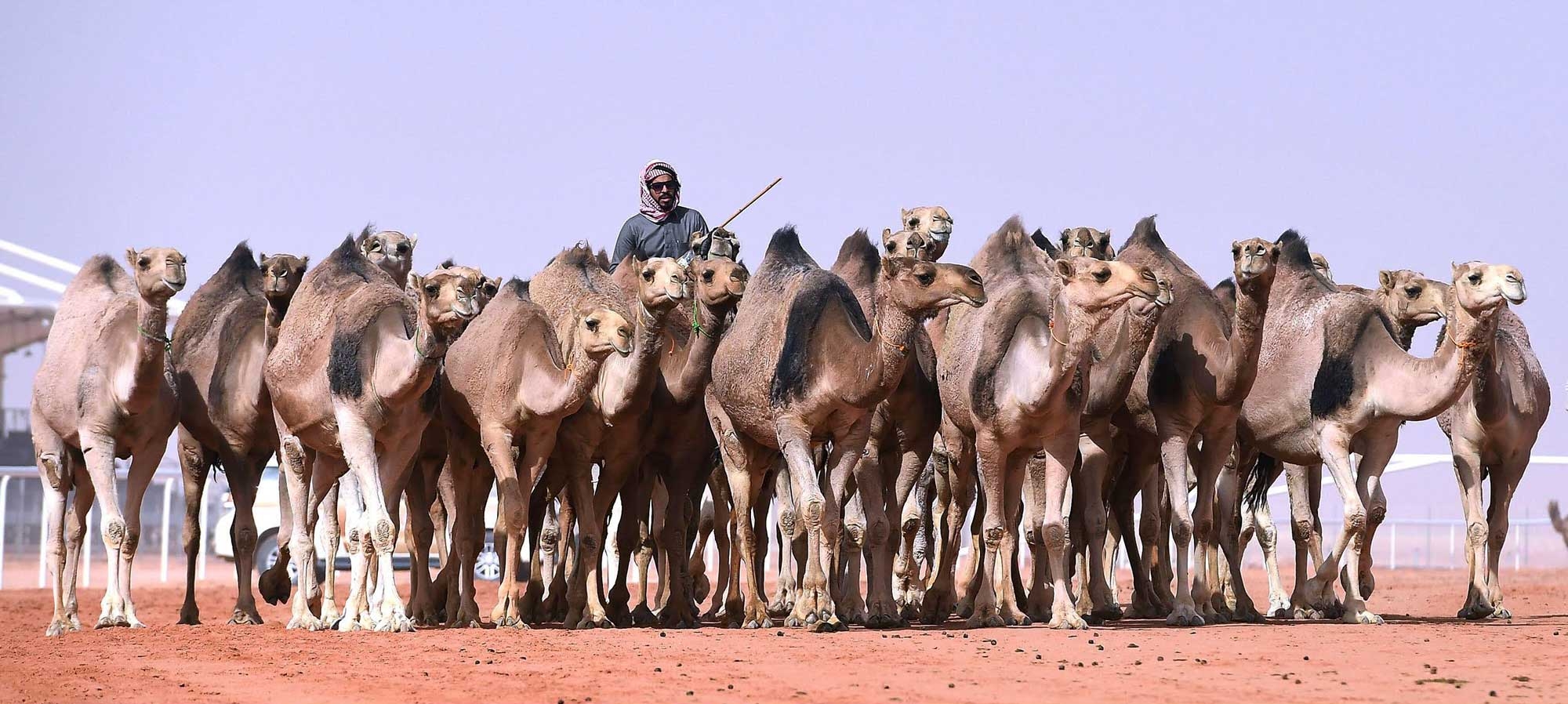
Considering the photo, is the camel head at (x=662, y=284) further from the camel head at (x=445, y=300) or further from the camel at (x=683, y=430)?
the camel head at (x=445, y=300)

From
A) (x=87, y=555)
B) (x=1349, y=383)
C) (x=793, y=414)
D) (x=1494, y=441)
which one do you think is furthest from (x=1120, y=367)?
(x=87, y=555)

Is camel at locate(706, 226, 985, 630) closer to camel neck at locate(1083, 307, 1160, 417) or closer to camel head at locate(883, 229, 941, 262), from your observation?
camel head at locate(883, 229, 941, 262)

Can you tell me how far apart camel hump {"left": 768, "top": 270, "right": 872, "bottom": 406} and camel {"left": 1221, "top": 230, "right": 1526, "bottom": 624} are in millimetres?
3351

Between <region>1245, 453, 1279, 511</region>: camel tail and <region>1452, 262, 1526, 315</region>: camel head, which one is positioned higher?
<region>1452, 262, 1526, 315</region>: camel head

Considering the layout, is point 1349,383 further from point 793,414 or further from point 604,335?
point 604,335

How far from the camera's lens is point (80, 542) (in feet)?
49.1

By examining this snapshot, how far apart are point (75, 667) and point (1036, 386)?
19.8ft

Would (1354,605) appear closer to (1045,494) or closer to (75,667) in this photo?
(1045,494)

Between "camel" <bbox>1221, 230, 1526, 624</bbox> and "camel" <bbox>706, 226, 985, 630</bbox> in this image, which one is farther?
"camel" <bbox>1221, 230, 1526, 624</bbox>

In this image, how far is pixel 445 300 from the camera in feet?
43.6

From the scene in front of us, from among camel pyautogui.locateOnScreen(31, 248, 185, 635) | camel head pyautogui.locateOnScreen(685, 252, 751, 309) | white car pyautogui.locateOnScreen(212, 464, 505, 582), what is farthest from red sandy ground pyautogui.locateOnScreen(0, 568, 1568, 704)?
white car pyautogui.locateOnScreen(212, 464, 505, 582)

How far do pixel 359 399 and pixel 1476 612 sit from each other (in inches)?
331

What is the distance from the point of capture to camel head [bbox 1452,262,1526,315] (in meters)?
13.2

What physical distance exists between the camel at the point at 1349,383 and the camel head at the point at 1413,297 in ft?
0.98
